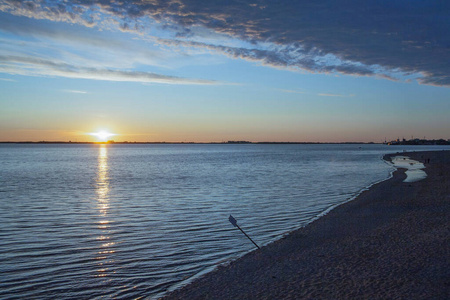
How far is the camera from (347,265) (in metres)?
9.52

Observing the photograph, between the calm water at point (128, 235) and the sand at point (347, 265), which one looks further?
the calm water at point (128, 235)

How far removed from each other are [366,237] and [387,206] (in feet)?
24.5

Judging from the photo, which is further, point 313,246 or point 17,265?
point 313,246

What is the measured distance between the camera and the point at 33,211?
771 inches

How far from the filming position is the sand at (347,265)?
25.8ft

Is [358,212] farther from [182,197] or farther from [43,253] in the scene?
[43,253]

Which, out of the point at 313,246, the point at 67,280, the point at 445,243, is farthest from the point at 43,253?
the point at 445,243

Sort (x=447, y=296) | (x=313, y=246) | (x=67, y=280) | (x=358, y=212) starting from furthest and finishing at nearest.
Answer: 1. (x=358, y=212)
2. (x=313, y=246)
3. (x=67, y=280)
4. (x=447, y=296)

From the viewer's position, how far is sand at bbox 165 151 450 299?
7.86 metres

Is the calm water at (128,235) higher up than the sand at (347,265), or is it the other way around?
the sand at (347,265)

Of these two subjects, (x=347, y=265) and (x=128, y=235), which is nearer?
(x=347, y=265)

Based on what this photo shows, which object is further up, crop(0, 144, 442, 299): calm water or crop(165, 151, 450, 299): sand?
crop(165, 151, 450, 299): sand

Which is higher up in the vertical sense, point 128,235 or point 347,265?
point 347,265

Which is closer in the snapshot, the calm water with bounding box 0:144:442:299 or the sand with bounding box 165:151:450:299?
the sand with bounding box 165:151:450:299
